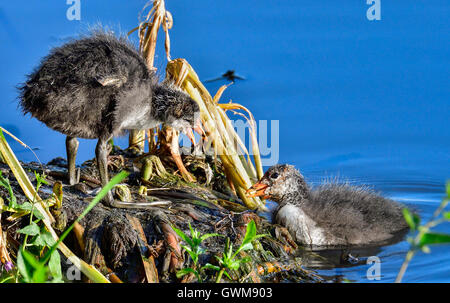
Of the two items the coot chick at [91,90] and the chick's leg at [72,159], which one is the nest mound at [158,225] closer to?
the chick's leg at [72,159]

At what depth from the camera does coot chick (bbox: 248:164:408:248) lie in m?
3.98

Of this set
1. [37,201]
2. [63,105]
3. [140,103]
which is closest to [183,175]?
[140,103]

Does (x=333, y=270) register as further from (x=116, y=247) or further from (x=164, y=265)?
(x=116, y=247)

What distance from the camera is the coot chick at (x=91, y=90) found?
11.7 ft

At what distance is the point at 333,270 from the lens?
3.59 meters

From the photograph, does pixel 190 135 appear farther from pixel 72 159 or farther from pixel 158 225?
pixel 158 225

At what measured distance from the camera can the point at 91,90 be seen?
3.63 metres

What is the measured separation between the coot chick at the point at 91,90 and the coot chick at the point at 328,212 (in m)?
1.12

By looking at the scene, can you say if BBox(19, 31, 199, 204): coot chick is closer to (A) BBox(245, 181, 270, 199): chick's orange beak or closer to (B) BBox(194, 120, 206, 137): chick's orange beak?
(B) BBox(194, 120, 206, 137): chick's orange beak

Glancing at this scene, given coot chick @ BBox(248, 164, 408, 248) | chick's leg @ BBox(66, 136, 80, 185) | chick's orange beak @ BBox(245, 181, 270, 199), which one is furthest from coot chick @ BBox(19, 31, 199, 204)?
coot chick @ BBox(248, 164, 408, 248)

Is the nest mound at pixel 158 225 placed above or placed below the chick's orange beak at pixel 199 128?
below

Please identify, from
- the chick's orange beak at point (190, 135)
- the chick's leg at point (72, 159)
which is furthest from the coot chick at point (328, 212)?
the chick's leg at point (72, 159)

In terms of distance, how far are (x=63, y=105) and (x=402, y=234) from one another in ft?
8.59

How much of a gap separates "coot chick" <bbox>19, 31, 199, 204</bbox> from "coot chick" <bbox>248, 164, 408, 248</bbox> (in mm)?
1118
